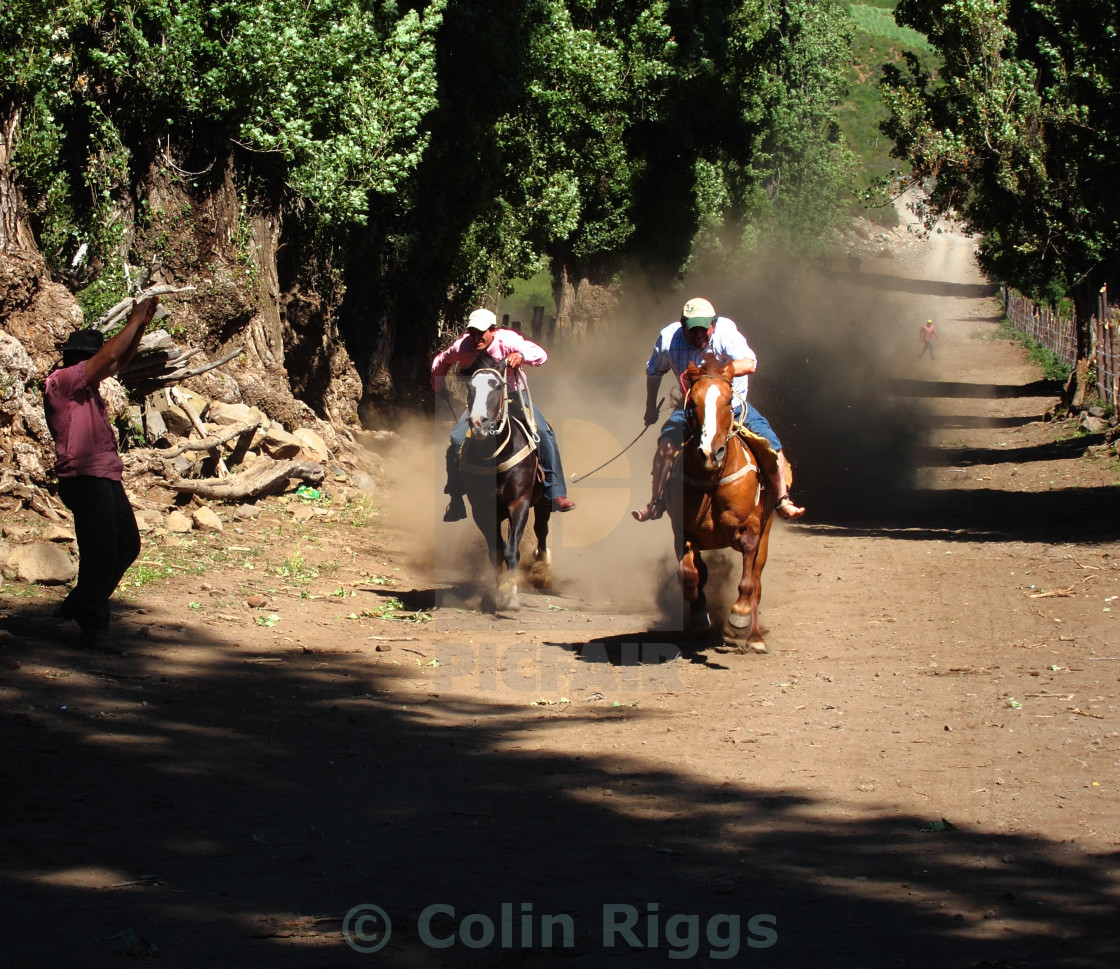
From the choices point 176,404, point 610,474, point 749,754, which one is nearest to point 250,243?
point 176,404

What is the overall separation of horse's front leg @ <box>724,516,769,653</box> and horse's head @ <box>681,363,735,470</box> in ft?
2.38

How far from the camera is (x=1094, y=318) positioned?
2831cm

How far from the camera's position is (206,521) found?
14.0 meters

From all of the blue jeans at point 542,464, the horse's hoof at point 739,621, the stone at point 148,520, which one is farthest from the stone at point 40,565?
the horse's hoof at point 739,621

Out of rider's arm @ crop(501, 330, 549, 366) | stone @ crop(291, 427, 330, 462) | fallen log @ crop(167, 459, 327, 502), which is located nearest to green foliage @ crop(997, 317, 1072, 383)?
stone @ crop(291, 427, 330, 462)

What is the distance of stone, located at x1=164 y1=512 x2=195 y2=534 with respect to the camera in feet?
44.7

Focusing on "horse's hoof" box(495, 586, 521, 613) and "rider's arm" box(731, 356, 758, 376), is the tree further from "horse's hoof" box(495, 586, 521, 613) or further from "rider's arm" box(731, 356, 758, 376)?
"horse's hoof" box(495, 586, 521, 613)

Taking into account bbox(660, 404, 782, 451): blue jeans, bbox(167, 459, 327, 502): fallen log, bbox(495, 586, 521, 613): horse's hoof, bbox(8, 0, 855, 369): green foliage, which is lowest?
bbox(495, 586, 521, 613): horse's hoof

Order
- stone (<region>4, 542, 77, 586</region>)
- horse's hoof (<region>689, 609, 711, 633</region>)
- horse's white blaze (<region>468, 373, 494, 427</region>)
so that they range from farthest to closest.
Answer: horse's white blaze (<region>468, 373, 494, 427</region>), stone (<region>4, 542, 77, 586</region>), horse's hoof (<region>689, 609, 711, 633</region>)

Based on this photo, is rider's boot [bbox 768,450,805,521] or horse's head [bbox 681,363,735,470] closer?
horse's head [bbox 681,363,735,470]

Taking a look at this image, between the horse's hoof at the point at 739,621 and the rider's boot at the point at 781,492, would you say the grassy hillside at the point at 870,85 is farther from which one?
the horse's hoof at the point at 739,621

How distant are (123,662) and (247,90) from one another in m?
11.0

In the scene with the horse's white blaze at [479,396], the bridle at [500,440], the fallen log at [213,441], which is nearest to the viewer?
the horse's white blaze at [479,396]

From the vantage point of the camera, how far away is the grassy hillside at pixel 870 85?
4080 inches
